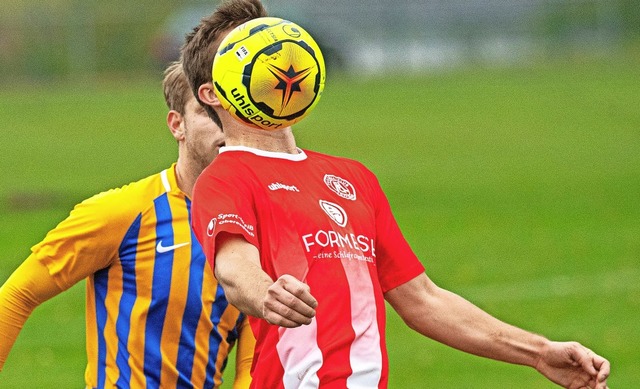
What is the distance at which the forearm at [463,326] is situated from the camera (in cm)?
464

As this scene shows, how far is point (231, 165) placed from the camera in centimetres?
418

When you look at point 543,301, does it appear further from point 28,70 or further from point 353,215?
point 28,70

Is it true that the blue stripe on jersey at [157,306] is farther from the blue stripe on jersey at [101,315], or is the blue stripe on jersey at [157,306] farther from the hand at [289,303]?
the hand at [289,303]

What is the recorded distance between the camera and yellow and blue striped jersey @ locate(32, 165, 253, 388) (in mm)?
5645

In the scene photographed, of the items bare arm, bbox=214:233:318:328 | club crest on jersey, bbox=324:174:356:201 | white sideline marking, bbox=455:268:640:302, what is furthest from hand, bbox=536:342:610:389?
white sideline marking, bbox=455:268:640:302

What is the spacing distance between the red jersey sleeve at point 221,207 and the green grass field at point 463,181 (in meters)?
6.86

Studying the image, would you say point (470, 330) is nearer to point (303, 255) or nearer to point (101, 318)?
point (303, 255)

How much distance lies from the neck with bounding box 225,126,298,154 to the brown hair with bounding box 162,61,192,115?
53.7 inches

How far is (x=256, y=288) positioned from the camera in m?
3.77

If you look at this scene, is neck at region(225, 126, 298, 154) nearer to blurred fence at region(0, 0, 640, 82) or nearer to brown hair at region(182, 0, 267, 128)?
brown hair at region(182, 0, 267, 128)

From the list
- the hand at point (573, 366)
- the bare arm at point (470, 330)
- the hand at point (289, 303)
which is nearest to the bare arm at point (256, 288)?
the hand at point (289, 303)

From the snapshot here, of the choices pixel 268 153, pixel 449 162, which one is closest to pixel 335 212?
pixel 268 153

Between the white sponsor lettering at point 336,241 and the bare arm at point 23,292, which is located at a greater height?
the white sponsor lettering at point 336,241

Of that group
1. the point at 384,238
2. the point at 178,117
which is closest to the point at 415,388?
the point at 178,117
